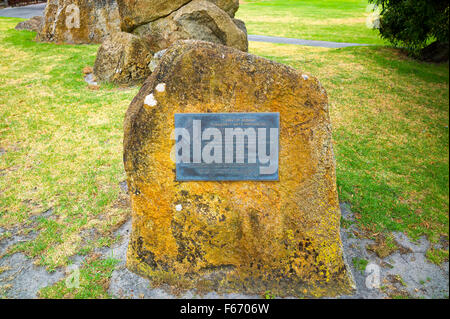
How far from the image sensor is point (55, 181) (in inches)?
219

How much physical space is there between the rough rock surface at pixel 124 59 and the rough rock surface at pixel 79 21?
3.37 meters

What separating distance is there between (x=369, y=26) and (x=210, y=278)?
2015 cm

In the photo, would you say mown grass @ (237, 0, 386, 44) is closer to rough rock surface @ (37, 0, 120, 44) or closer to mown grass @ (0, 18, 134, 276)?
rough rock surface @ (37, 0, 120, 44)

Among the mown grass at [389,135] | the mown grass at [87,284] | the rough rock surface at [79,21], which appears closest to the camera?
the mown grass at [87,284]

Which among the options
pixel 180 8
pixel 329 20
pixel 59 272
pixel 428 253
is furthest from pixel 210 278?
pixel 329 20

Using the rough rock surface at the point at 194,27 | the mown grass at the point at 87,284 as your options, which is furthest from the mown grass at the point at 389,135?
the mown grass at the point at 87,284

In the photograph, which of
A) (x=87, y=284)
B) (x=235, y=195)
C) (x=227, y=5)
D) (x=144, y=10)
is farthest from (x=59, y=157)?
(x=227, y=5)

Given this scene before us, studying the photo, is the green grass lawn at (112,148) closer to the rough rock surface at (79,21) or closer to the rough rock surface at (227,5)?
the rough rock surface at (79,21)

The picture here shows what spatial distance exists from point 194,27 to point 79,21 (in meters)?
5.66

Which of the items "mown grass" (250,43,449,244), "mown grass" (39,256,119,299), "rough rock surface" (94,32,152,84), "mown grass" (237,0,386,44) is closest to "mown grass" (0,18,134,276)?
"mown grass" (39,256,119,299)

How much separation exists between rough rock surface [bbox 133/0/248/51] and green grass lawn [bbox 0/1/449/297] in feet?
5.33

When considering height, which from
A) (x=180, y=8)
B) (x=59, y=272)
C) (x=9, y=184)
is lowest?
(x=59, y=272)

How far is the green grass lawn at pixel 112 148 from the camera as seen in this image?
453 cm

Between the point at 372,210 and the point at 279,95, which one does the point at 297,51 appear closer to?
the point at 372,210
